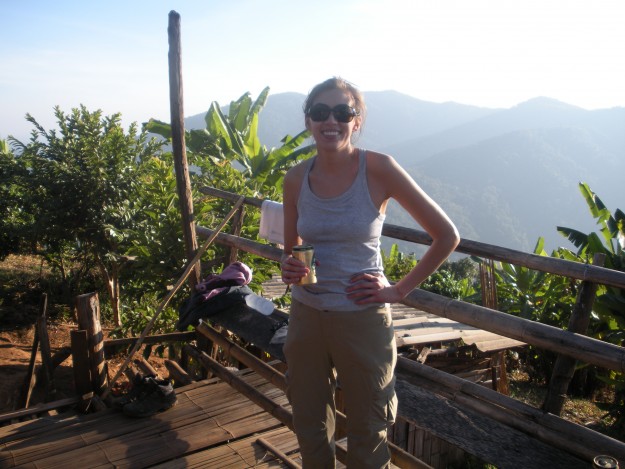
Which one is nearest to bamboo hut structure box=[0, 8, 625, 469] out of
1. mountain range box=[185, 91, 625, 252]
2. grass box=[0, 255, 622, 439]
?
grass box=[0, 255, 622, 439]

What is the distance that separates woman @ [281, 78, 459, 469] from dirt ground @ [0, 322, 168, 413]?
514 centimetres

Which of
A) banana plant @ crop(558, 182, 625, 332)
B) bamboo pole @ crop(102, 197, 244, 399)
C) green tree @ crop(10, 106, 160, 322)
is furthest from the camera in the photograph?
green tree @ crop(10, 106, 160, 322)

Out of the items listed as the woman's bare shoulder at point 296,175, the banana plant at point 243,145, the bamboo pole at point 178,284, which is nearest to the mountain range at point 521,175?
the banana plant at point 243,145

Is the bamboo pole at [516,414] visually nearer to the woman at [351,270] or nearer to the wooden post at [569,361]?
the wooden post at [569,361]

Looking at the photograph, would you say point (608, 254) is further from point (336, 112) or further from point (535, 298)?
point (336, 112)

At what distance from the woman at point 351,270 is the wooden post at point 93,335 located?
2030mm

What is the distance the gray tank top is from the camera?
6.30ft

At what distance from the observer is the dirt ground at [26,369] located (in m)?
6.90

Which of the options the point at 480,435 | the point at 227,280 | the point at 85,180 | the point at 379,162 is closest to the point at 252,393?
the point at 227,280

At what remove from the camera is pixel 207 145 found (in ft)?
38.9

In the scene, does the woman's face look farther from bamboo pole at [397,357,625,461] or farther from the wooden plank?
bamboo pole at [397,357,625,461]

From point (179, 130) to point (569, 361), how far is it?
309cm

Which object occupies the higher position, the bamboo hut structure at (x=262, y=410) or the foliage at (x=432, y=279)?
the bamboo hut structure at (x=262, y=410)

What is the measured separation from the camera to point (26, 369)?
8031mm
